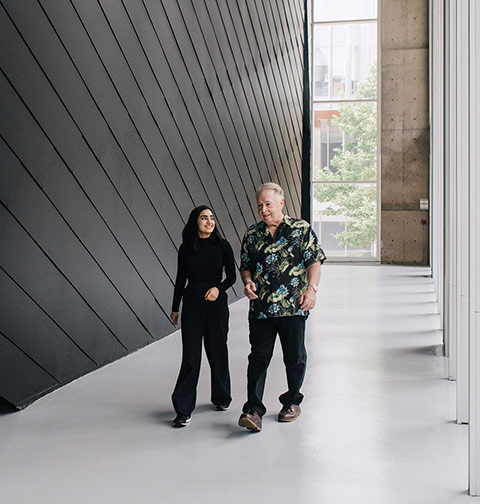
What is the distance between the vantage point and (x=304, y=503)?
10.5 ft

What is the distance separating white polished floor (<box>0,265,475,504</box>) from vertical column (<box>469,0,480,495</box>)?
0.23m

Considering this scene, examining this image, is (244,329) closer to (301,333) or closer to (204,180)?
(204,180)

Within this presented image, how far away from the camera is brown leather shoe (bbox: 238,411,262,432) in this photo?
427cm

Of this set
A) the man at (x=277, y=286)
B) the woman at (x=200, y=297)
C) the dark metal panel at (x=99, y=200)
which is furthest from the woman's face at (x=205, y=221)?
the dark metal panel at (x=99, y=200)

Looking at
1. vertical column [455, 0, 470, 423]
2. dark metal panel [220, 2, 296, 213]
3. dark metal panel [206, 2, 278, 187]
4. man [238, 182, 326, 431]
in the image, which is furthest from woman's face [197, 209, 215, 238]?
dark metal panel [220, 2, 296, 213]

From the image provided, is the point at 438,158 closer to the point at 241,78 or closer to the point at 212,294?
the point at 241,78

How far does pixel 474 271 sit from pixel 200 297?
195 cm

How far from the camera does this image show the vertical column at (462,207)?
14.5ft

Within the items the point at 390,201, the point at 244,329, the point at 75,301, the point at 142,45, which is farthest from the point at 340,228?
the point at 75,301

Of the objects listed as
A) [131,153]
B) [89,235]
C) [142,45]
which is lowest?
[89,235]

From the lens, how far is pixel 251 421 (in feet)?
14.0

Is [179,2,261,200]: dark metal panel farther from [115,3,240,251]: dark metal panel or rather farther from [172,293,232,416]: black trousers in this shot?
[172,293,232,416]: black trousers

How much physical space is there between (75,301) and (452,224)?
10.3 feet

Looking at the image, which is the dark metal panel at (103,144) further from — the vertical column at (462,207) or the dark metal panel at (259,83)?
the dark metal panel at (259,83)
